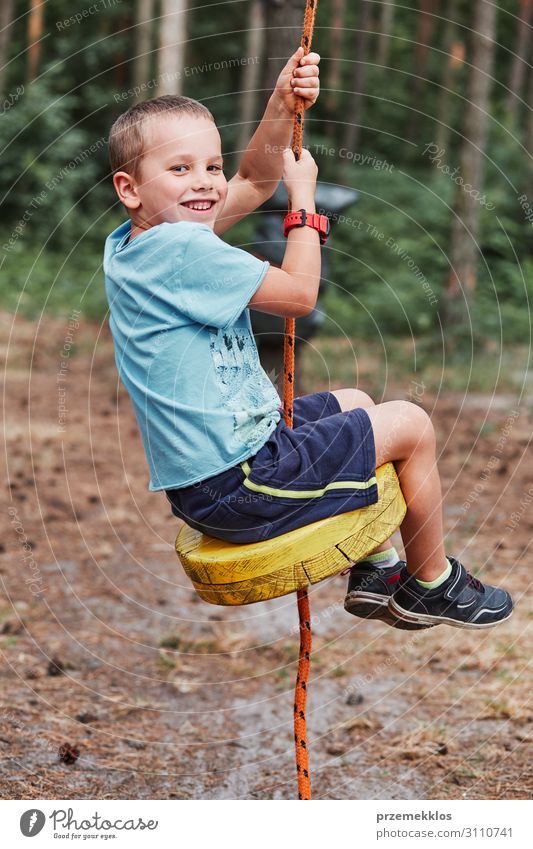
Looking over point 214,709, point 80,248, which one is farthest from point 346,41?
point 214,709

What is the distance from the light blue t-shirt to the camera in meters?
2.63

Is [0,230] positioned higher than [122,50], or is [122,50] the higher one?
[122,50]

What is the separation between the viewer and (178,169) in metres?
2.69

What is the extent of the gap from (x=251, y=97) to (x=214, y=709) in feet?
67.2

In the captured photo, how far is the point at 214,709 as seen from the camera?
4328mm

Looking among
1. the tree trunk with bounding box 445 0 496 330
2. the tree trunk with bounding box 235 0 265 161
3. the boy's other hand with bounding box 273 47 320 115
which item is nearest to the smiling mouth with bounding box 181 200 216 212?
the boy's other hand with bounding box 273 47 320 115

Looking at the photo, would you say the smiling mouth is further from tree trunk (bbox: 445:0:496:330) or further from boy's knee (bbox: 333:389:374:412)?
tree trunk (bbox: 445:0:496:330)

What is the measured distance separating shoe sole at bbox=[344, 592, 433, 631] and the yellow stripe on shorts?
0.48m

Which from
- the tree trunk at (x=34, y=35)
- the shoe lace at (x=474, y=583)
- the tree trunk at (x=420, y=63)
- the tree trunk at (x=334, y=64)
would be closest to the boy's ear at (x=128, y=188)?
the shoe lace at (x=474, y=583)

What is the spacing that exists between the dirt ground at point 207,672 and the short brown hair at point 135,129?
2.10 metres

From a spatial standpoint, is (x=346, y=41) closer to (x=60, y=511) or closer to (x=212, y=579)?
(x=60, y=511)

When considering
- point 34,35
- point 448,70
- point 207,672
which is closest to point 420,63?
point 448,70

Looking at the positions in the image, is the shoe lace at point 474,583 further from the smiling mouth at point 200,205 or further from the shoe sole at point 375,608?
the smiling mouth at point 200,205

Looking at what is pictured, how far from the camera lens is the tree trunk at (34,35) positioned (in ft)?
77.9
